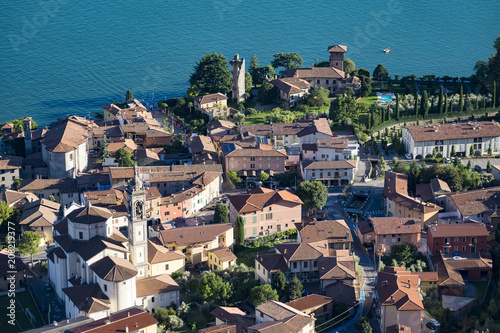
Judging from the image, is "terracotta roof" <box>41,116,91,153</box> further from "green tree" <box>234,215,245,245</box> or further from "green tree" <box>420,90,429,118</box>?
"green tree" <box>420,90,429,118</box>

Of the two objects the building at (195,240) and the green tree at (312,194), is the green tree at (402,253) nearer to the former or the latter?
the green tree at (312,194)

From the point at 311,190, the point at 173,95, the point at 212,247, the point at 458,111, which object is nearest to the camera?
the point at 212,247

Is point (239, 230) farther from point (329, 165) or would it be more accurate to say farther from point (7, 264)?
point (7, 264)

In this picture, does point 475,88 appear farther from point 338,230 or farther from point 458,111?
point 338,230

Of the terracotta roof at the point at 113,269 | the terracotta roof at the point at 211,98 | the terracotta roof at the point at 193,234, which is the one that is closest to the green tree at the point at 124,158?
the terracotta roof at the point at 211,98

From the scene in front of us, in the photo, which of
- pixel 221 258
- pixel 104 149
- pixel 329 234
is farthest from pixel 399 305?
pixel 104 149

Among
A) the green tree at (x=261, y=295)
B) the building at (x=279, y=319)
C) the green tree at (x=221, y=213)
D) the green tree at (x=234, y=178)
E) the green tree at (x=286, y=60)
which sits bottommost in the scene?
the building at (x=279, y=319)

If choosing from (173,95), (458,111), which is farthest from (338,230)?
(173,95)
